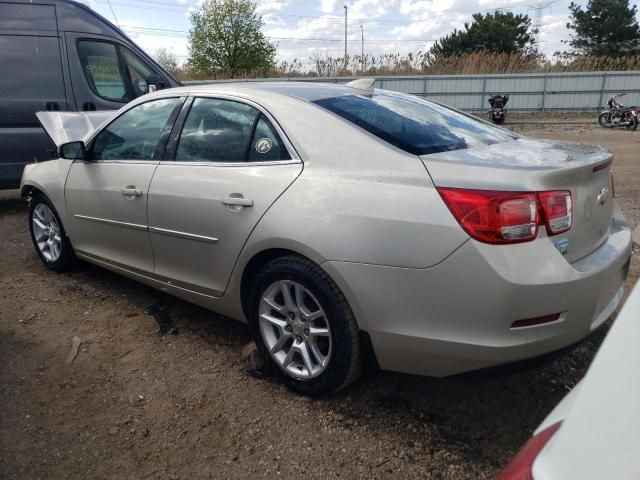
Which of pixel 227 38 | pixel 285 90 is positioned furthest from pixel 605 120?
pixel 227 38

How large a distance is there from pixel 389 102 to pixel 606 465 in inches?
97.8

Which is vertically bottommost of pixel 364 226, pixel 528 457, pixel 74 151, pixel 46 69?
pixel 528 457

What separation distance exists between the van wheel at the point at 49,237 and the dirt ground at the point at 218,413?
35.0 inches

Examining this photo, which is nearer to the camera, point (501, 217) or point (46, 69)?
point (501, 217)

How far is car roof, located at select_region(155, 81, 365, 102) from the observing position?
115 inches

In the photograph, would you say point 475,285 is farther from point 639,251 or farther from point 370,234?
point 639,251

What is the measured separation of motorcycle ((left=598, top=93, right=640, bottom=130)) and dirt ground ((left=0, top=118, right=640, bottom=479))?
53.3ft

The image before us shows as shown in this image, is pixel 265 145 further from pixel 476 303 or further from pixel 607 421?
pixel 607 421

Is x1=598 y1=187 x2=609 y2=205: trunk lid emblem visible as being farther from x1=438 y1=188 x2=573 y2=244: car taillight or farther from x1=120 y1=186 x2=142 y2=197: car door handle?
x1=120 y1=186 x2=142 y2=197: car door handle

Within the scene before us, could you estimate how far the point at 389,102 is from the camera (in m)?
3.04

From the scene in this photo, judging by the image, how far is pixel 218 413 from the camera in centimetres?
258

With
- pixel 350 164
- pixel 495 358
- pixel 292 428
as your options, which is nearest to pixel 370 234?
pixel 350 164

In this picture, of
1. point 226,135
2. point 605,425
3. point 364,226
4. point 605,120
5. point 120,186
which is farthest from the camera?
point 605,120

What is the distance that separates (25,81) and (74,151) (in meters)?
3.36
